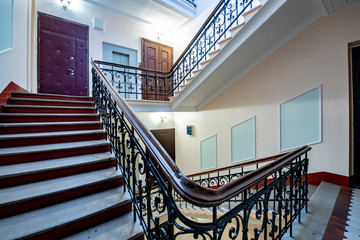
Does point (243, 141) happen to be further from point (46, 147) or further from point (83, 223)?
point (46, 147)

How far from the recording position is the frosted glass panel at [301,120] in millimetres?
2814

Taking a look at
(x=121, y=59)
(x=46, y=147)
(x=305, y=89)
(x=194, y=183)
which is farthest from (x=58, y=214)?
(x=121, y=59)

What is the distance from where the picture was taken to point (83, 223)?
1.28 meters

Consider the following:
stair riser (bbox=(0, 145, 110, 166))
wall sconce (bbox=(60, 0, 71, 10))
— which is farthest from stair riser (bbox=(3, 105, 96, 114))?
wall sconce (bbox=(60, 0, 71, 10))

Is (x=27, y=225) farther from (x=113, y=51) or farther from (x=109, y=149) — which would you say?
(x=113, y=51)

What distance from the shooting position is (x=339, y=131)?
8.52ft

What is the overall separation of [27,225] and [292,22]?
4210 mm

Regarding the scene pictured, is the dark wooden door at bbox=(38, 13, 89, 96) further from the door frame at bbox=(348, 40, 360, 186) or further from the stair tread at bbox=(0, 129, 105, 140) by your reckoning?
the door frame at bbox=(348, 40, 360, 186)

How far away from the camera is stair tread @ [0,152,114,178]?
1.50 meters

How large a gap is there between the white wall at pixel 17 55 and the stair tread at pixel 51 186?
1787mm

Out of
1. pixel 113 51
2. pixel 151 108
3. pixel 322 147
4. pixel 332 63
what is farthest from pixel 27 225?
pixel 113 51

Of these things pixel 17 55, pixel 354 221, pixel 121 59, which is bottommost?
pixel 354 221

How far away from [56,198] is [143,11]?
5.47 meters

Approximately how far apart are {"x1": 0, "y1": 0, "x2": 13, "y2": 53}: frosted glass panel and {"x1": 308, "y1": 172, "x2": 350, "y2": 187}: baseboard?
5.26 meters
